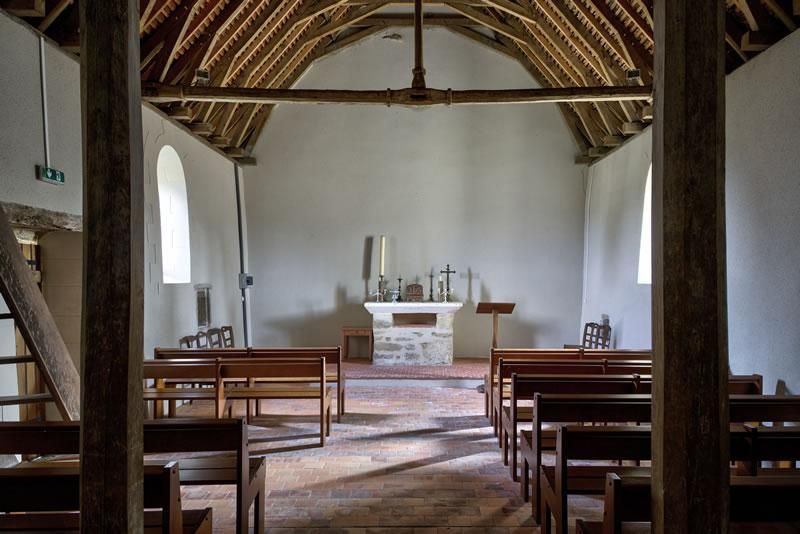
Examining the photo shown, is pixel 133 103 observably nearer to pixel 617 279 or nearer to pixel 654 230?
pixel 654 230

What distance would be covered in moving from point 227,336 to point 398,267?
124 inches

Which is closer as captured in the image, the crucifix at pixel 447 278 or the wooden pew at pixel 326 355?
the wooden pew at pixel 326 355

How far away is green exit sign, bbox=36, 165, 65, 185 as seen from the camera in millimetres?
Result: 4426

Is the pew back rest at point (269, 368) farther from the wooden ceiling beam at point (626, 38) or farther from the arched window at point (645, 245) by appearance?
the wooden ceiling beam at point (626, 38)

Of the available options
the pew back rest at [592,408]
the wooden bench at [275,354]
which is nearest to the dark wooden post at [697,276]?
the pew back rest at [592,408]

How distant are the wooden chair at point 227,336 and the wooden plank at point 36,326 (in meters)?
4.54

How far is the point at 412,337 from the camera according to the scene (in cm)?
860

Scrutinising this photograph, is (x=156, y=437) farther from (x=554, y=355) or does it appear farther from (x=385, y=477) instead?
(x=554, y=355)

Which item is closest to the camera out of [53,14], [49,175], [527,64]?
[53,14]

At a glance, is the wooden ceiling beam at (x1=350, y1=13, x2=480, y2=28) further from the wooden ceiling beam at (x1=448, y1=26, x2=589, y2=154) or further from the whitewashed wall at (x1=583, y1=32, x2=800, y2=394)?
the whitewashed wall at (x1=583, y1=32, x2=800, y2=394)

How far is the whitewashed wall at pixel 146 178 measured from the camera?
4.16m

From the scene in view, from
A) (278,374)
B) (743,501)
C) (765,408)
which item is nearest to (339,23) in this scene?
(278,374)

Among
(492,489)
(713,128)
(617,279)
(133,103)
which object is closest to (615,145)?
(617,279)

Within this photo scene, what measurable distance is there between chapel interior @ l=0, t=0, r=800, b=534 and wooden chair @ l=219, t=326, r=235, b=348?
305 mm
